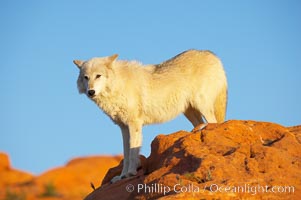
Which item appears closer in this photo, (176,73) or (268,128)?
(268,128)

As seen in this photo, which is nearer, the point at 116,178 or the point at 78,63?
the point at 116,178

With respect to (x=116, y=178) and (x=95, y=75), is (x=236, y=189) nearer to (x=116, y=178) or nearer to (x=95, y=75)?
(x=116, y=178)

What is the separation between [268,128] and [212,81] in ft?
10.8

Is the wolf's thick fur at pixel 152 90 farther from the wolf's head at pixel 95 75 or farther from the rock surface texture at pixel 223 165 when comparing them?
the rock surface texture at pixel 223 165

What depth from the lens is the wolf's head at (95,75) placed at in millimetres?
10570

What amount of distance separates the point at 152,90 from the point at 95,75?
4.30 feet

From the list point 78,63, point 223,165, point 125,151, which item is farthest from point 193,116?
point 223,165

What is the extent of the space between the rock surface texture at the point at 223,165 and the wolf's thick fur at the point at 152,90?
1595mm

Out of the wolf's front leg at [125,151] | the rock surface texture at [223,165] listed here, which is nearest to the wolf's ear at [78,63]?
the wolf's front leg at [125,151]

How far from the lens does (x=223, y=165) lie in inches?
281

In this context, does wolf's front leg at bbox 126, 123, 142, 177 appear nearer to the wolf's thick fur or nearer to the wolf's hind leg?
the wolf's thick fur

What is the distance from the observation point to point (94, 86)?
10.5 metres

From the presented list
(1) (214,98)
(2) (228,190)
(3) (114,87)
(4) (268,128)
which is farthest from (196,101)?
(2) (228,190)

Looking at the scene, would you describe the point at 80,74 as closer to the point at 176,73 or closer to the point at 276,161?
the point at 176,73
